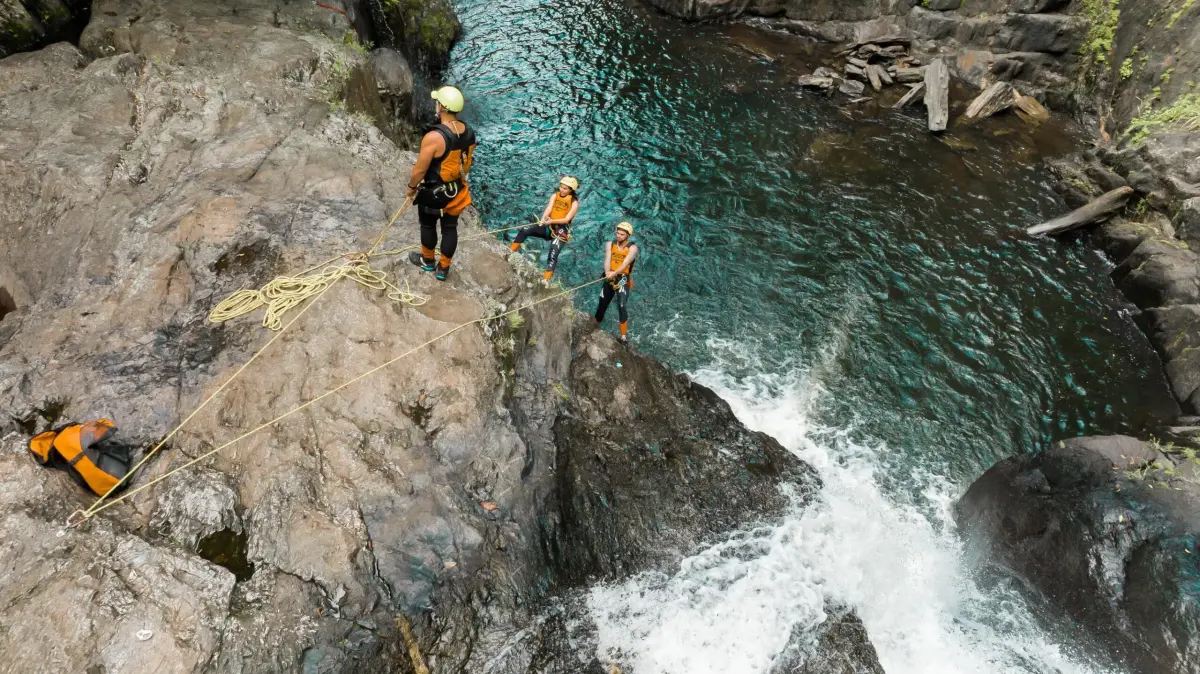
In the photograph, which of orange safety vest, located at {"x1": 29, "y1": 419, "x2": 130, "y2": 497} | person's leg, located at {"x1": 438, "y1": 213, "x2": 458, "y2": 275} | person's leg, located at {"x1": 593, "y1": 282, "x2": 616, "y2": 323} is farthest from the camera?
person's leg, located at {"x1": 593, "y1": 282, "x2": 616, "y2": 323}

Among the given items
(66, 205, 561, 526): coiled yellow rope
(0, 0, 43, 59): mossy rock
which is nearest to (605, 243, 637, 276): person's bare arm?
(66, 205, 561, 526): coiled yellow rope

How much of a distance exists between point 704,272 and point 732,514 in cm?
625

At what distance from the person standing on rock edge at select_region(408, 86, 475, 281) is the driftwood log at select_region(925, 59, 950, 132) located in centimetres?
1664

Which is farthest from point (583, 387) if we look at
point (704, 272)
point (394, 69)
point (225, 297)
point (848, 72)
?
point (848, 72)

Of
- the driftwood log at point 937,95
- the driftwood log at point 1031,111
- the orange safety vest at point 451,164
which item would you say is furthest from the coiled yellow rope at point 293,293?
the driftwood log at point 1031,111

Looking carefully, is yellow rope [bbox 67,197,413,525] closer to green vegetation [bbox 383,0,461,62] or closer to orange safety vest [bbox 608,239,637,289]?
orange safety vest [bbox 608,239,637,289]

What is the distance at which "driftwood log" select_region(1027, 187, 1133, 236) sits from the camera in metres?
14.1

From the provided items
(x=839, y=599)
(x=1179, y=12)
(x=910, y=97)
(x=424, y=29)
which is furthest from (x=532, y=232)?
(x=1179, y=12)

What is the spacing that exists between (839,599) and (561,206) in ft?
24.0

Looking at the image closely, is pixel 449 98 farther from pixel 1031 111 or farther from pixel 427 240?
pixel 1031 111

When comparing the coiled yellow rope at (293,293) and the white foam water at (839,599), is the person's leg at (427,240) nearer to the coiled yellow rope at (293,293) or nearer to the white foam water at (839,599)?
the coiled yellow rope at (293,293)

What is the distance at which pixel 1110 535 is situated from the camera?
775 centimetres

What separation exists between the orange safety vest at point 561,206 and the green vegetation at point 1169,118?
15.1m

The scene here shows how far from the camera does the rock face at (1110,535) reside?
7062 mm
